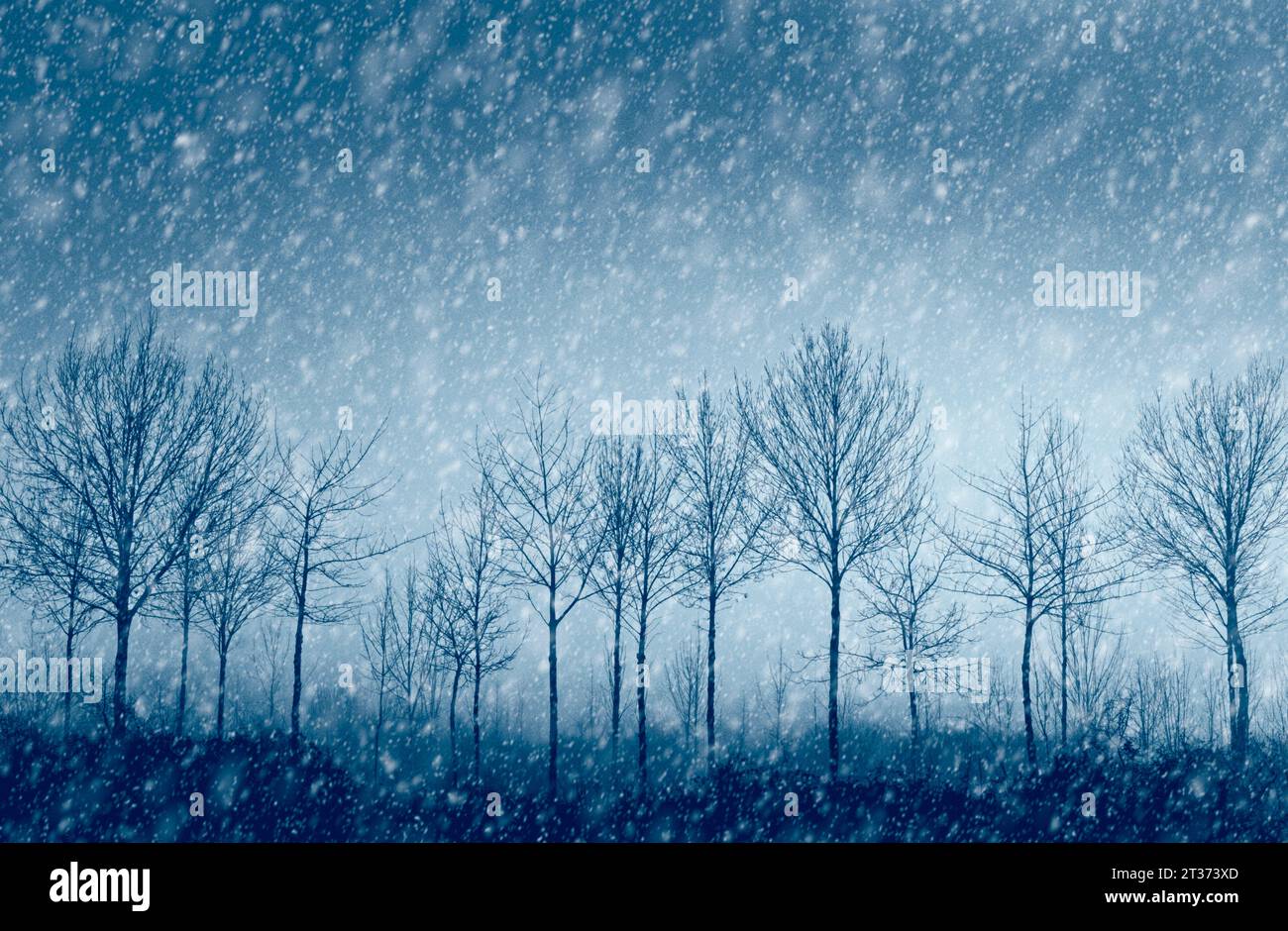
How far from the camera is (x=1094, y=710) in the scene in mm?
15031

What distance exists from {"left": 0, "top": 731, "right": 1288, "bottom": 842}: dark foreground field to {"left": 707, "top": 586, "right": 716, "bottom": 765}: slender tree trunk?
43 cm

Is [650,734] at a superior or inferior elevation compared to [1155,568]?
inferior

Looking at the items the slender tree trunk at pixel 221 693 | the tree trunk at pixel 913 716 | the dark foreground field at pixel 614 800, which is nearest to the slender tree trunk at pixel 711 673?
the dark foreground field at pixel 614 800

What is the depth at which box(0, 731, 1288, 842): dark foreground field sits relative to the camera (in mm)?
12914

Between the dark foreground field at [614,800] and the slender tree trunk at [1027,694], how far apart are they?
11.2 inches

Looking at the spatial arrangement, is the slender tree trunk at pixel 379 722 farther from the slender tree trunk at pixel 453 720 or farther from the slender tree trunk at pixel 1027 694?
the slender tree trunk at pixel 1027 694

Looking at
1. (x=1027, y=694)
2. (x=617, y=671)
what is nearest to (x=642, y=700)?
(x=617, y=671)

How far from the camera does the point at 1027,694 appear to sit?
14336mm

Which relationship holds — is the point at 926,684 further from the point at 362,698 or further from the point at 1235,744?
the point at 362,698

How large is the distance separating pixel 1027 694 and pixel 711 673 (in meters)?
5.19

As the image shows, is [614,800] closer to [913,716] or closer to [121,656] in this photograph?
[913,716]

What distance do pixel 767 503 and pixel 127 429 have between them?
11.3 m

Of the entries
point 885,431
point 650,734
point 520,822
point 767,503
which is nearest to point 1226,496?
point 885,431

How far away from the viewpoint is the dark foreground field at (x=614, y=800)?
508 inches
